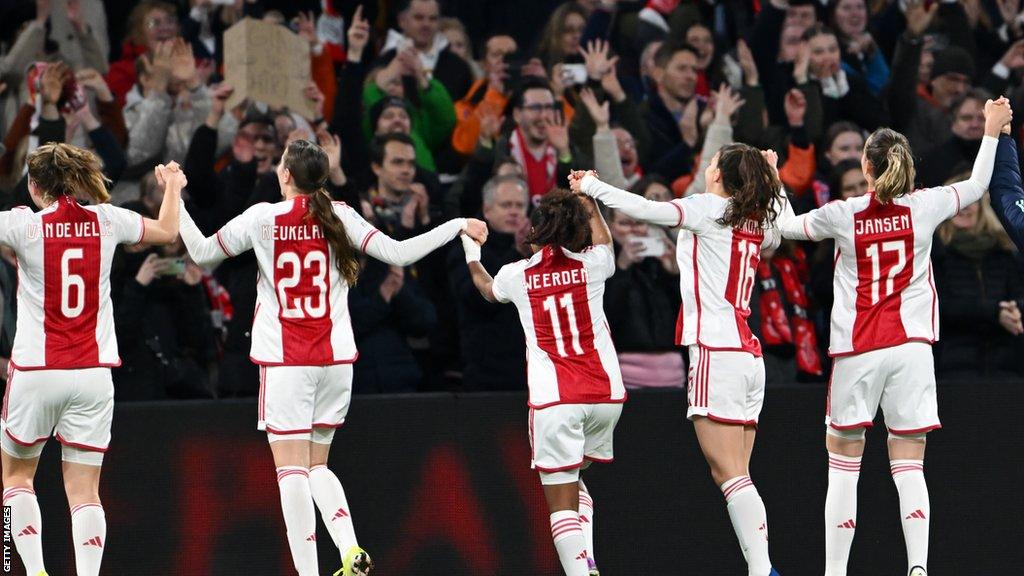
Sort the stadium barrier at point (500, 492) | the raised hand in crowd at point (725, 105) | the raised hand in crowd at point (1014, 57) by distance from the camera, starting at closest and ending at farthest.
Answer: the stadium barrier at point (500, 492) < the raised hand in crowd at point (725, 105) < the raised hand in crowd at point (1014, 57)

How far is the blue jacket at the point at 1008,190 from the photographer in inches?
320

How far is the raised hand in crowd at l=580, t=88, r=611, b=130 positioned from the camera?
414 inches

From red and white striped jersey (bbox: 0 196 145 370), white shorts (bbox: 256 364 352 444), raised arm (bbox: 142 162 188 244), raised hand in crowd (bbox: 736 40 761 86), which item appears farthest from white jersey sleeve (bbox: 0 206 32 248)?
raised hand in crowd (bbox: 736 40 761 86)

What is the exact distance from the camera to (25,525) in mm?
7781

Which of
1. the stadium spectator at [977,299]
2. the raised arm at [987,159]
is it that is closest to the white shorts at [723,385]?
the raised arm at [987,159]

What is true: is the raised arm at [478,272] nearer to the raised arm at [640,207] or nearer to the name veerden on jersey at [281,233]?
the raised arm at [640,207]

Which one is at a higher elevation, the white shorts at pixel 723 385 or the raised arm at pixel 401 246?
the raised arm at pixel 401 246

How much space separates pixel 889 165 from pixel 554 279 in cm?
184

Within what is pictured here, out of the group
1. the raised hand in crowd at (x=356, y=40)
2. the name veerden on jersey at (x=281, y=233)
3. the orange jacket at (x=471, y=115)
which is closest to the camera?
the name veerden on jersey at (x=281, y=233)

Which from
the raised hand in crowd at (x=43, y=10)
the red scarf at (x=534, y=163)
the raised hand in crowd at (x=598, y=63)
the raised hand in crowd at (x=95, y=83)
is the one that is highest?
the raised hand in crowd at (x=43, y=10)

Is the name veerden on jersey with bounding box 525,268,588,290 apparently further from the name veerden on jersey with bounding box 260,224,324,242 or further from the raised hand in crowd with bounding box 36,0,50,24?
the raised hand in crowd with bounding box 36,0,50,24

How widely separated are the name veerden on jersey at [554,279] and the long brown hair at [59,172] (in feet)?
7.65

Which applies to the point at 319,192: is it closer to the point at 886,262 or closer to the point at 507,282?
the point at 507,282

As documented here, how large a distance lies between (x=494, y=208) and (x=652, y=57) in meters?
2.98
